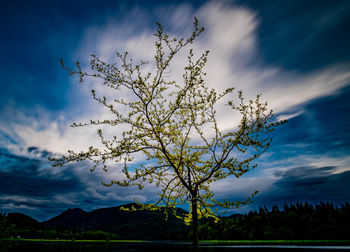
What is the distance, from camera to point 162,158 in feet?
37.9

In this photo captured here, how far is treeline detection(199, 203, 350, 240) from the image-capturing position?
128 metres

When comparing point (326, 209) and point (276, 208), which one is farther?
point (276, 208)

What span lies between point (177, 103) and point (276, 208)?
18509cm

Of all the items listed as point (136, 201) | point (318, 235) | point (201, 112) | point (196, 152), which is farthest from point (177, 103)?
point (318, 235)

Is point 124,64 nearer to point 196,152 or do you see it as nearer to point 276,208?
point 196,152

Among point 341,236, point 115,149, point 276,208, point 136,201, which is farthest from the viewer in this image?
point 276,208

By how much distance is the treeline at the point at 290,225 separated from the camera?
5034 inches

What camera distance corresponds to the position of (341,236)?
125875 millimetres

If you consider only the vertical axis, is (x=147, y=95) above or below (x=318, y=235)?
above

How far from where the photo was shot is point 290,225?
5586 inches

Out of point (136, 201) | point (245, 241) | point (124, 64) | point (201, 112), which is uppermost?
point (124, 64)

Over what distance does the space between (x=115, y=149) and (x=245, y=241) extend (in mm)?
169995

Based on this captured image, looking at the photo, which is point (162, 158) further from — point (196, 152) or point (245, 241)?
point (245, 241)

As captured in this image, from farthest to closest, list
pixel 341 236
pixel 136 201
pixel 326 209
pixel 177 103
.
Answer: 1. pixel 326 209
2. pixel 341 236
3. pixel 136 201
4. pixel 177 103
